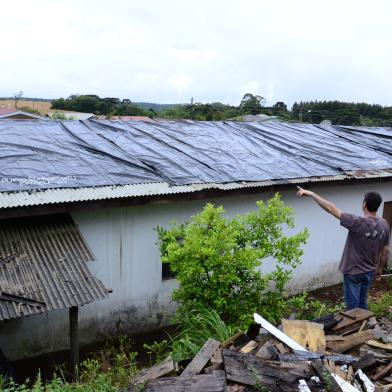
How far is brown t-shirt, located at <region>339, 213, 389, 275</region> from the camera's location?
534cm

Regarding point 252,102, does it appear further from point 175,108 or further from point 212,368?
point 212,368

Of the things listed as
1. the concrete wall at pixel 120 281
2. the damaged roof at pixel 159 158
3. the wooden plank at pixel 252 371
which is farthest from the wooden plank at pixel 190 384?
the concrete wall at pixel 120 281

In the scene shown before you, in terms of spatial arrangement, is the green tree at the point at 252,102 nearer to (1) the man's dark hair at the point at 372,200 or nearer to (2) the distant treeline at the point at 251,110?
(2) the distant treeline at the point at 251,110

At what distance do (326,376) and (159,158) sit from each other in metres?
5.00

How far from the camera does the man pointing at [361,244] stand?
532cm

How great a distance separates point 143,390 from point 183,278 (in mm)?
1650

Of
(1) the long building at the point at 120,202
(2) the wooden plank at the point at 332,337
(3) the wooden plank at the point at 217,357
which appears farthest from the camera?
(1) the long building at the point at 120,202

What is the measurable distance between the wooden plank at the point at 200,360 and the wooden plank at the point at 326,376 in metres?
0.96

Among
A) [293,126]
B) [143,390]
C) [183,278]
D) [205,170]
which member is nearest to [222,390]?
[143,390]

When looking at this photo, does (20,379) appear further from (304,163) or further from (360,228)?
(304,163)

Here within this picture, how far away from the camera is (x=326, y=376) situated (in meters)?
3.64

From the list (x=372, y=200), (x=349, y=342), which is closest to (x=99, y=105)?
(x=372, y=200)

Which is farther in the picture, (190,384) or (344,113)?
(344,113)

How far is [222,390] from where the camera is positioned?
3469 millimetres
